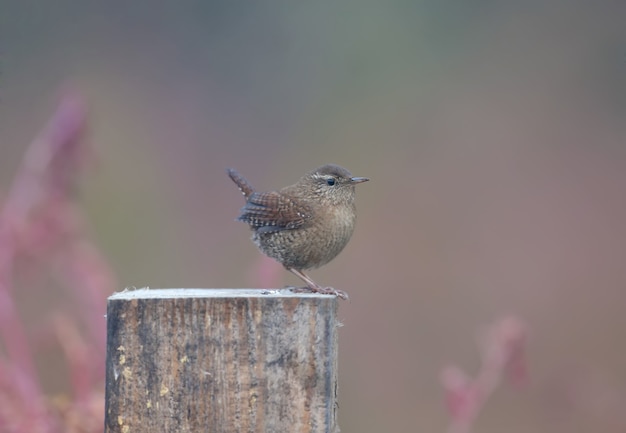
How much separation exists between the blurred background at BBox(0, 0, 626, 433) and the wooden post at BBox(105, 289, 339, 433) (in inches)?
138

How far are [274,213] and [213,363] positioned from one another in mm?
1935

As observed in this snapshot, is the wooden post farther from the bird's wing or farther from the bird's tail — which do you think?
the bird's tail

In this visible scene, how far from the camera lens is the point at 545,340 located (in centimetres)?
736

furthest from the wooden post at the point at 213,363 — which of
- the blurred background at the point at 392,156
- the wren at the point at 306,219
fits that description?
the blurred background at the point at 392,156

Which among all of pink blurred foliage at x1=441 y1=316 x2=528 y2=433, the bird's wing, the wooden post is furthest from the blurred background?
the wooden post

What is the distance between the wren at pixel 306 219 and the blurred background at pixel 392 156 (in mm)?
1946

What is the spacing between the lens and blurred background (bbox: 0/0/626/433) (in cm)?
716

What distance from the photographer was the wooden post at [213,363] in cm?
224

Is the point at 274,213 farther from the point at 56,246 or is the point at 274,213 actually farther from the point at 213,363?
the point at 213,363

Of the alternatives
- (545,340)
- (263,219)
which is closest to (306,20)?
(545,340)

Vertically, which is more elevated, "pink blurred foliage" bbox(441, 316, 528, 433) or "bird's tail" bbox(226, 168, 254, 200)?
"bird's tail" bbox(226, 168, 254, 200)

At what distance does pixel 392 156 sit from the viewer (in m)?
9.41

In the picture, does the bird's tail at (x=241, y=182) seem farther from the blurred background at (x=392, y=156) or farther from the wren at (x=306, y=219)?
the blurred background at (x=392, y=156)

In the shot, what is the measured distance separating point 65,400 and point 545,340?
443 centimetres
